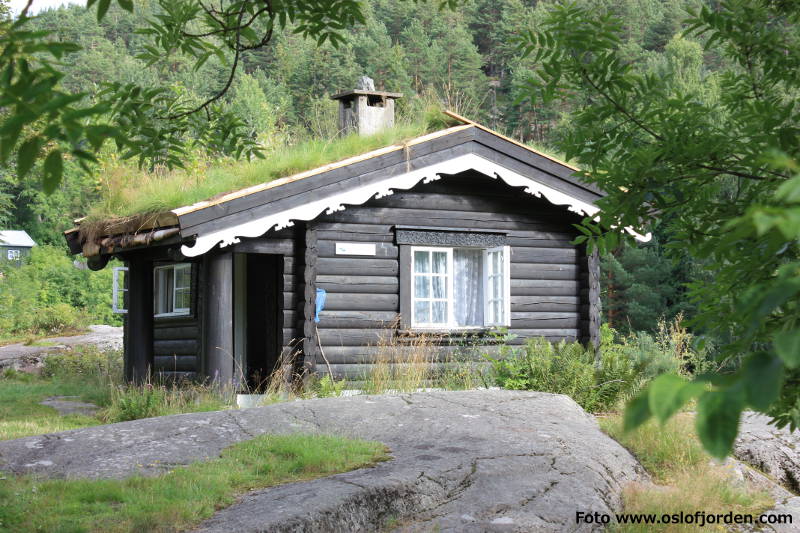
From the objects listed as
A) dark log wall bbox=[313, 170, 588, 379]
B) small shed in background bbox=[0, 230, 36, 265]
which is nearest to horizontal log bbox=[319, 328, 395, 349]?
dark log wall bbox=[313, 170, 588, 379]

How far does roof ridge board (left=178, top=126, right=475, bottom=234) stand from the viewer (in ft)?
34.1

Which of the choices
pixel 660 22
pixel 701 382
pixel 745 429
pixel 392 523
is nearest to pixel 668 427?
pixel 745 429

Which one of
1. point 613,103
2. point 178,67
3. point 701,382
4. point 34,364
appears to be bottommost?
point 34,364

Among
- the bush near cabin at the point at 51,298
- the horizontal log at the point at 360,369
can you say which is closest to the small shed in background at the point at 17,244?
the bush near cabin at the point at 51,298

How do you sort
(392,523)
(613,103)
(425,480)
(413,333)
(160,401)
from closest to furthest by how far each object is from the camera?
(613,103), (392,523), (425,480), (160,401), (413,333)

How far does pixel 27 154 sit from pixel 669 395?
5.94 ft

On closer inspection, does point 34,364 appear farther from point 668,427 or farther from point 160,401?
point 668,427

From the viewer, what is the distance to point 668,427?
25.6 feet

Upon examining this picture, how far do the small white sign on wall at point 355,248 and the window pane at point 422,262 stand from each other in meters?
0.84

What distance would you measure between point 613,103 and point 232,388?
7.60 metres

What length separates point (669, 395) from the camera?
4.59ft

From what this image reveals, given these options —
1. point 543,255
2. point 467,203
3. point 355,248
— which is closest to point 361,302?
point 355,248

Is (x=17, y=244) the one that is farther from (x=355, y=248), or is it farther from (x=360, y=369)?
(x=360, y=369)

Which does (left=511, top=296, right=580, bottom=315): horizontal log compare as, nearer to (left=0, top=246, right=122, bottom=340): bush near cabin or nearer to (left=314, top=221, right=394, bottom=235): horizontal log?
(left=314, top=221, right=394, bottom=235): horizontal log
